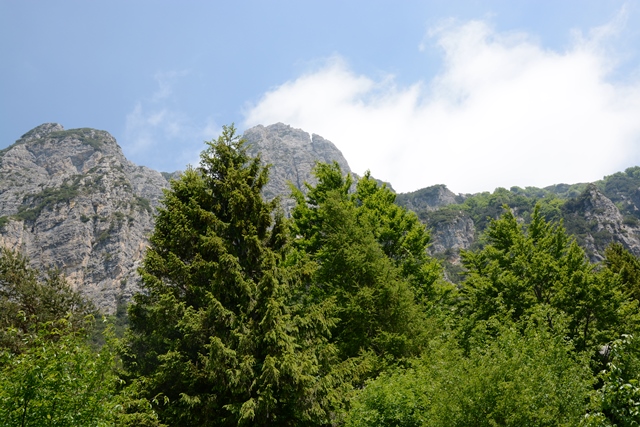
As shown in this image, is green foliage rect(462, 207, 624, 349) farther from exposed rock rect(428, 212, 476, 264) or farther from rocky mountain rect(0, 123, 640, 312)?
exposed rock rect(428, 212, 476, 264)

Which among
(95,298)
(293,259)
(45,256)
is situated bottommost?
(293,259)

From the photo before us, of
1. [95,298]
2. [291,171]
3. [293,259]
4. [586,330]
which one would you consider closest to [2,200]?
[95,298]

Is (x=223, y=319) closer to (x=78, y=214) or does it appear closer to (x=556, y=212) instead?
(x=78, y=214)

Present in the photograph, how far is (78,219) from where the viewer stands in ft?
369

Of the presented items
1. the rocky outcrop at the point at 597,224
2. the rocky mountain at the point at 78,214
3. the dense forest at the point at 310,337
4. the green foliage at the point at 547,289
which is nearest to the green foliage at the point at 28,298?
the dense forest at the point at 310,337

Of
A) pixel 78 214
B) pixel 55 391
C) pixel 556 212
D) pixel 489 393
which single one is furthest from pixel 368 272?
pixel 78 214

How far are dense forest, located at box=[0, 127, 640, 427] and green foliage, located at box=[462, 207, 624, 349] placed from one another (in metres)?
0.08

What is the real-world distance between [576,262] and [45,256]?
11867 centimetres

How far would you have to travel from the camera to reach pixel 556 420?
8180mm

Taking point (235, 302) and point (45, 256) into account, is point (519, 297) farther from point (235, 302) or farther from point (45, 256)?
point (45, 256)

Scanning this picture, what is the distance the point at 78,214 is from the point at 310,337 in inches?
4692

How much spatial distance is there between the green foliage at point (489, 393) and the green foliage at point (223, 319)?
204cm

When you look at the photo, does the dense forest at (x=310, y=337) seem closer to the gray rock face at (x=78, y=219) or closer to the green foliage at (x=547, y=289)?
the green foliage at (x=547, y=289)

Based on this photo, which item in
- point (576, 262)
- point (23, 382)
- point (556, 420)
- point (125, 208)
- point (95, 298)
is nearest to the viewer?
point (23, 382)
